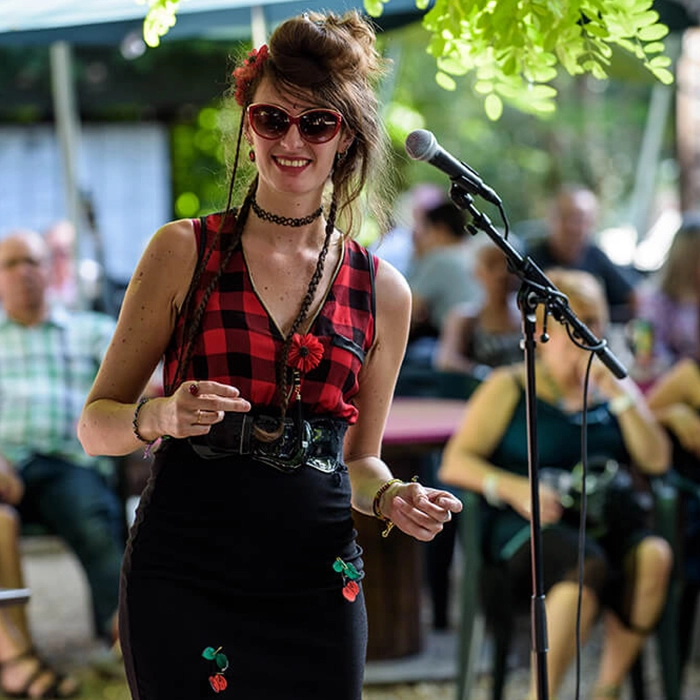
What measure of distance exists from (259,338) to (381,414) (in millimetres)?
349

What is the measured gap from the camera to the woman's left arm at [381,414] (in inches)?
84.0

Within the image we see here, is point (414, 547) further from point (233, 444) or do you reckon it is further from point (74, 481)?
point (233, 444)

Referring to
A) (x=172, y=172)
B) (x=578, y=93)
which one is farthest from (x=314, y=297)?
(x=578, y=93)

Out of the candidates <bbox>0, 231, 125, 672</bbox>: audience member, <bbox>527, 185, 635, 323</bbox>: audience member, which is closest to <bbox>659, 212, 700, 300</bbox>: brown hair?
<bbox>527, 185, 635, 323</bbox>: audience member

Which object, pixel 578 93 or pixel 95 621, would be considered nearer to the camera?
pixel 95 621

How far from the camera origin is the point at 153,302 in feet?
6.91

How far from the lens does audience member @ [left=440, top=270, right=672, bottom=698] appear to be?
4.09 metres

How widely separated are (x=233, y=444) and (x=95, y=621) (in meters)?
3.40

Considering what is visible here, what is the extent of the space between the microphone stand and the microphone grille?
12 centimetres

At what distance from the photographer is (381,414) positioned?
2355 mm

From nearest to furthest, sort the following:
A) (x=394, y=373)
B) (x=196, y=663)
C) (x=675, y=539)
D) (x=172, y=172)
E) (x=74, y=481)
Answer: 1. (x=196, y=663)
2. (x=394, y=373)
3. (x=675, y=539)
4. (x=74, y=481)
5. (x=172, y=172)

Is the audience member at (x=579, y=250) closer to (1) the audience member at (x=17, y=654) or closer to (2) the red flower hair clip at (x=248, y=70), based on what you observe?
(1) the audience member at (x=17, y=654)

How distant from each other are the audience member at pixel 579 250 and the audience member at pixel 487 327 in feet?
3.62

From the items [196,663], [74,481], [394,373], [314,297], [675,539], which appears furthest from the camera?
[74,481]
